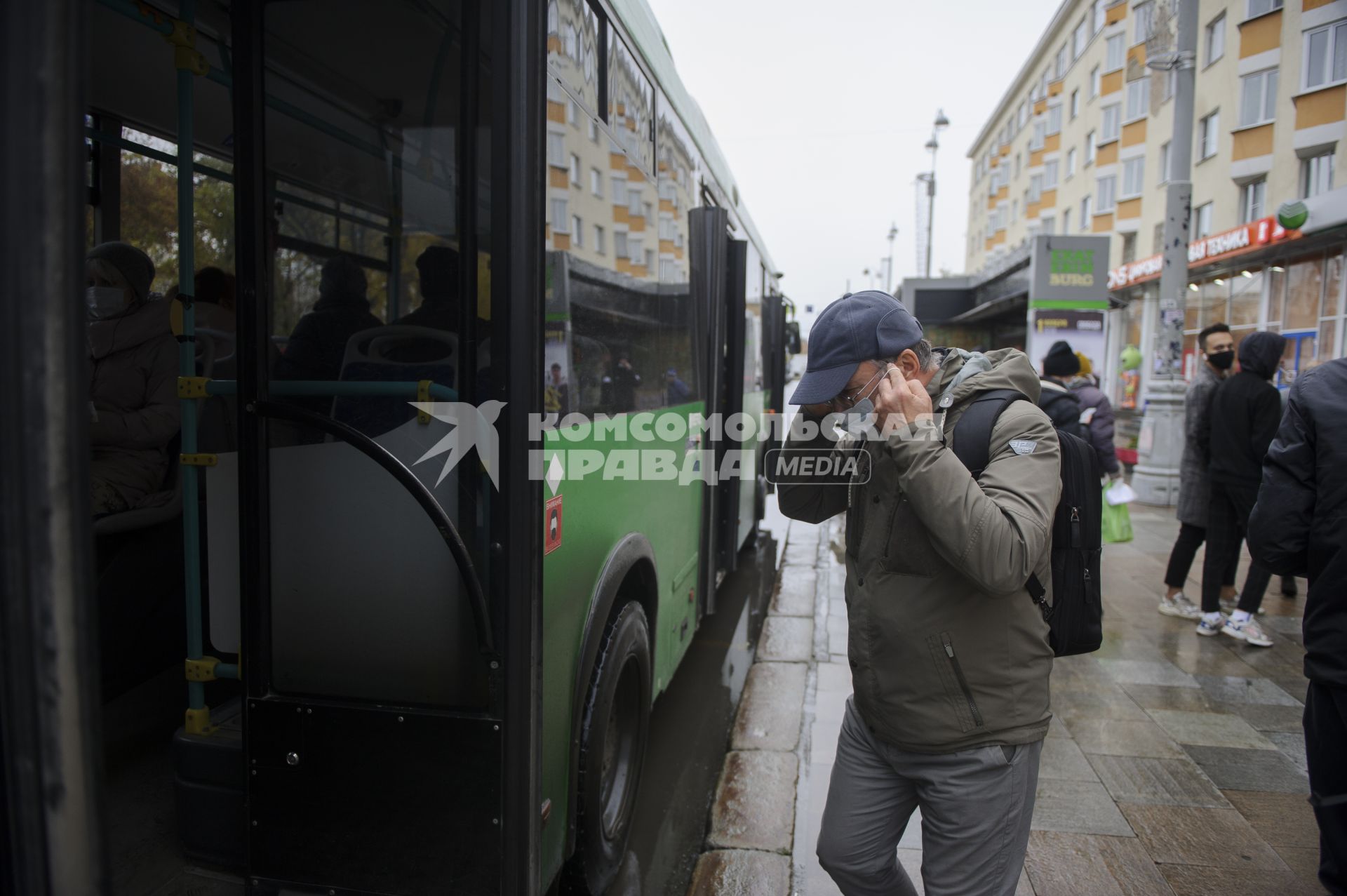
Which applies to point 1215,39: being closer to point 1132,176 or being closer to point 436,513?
point 1132,176

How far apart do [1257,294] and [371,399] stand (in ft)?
83.5

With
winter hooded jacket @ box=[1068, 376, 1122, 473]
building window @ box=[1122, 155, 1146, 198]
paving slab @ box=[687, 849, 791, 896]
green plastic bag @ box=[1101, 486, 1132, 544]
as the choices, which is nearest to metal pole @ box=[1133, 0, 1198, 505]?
green plastic bag @ box=[1101, 486, 1132, 544]

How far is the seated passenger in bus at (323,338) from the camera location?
2.33m

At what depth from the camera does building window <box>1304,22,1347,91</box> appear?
757 inches

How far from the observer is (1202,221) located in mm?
25750

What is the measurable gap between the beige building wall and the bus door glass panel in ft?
38.4

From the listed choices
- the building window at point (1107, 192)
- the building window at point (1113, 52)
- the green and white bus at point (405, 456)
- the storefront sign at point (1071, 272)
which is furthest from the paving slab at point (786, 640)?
the building window at point (1113, 52)

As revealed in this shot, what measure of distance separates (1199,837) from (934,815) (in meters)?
2.19

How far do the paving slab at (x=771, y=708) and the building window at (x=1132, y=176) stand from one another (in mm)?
33946

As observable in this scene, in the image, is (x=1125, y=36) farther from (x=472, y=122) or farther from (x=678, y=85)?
(x=472, y=122)

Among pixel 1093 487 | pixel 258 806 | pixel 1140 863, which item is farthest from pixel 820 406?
pixel 1140 863

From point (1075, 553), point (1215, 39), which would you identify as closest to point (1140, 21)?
point (1215, 39)

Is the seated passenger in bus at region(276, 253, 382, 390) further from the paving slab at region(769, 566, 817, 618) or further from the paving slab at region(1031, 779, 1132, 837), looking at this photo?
the paving slab at region(769, 566, 817, 618)

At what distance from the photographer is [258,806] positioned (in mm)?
2268
